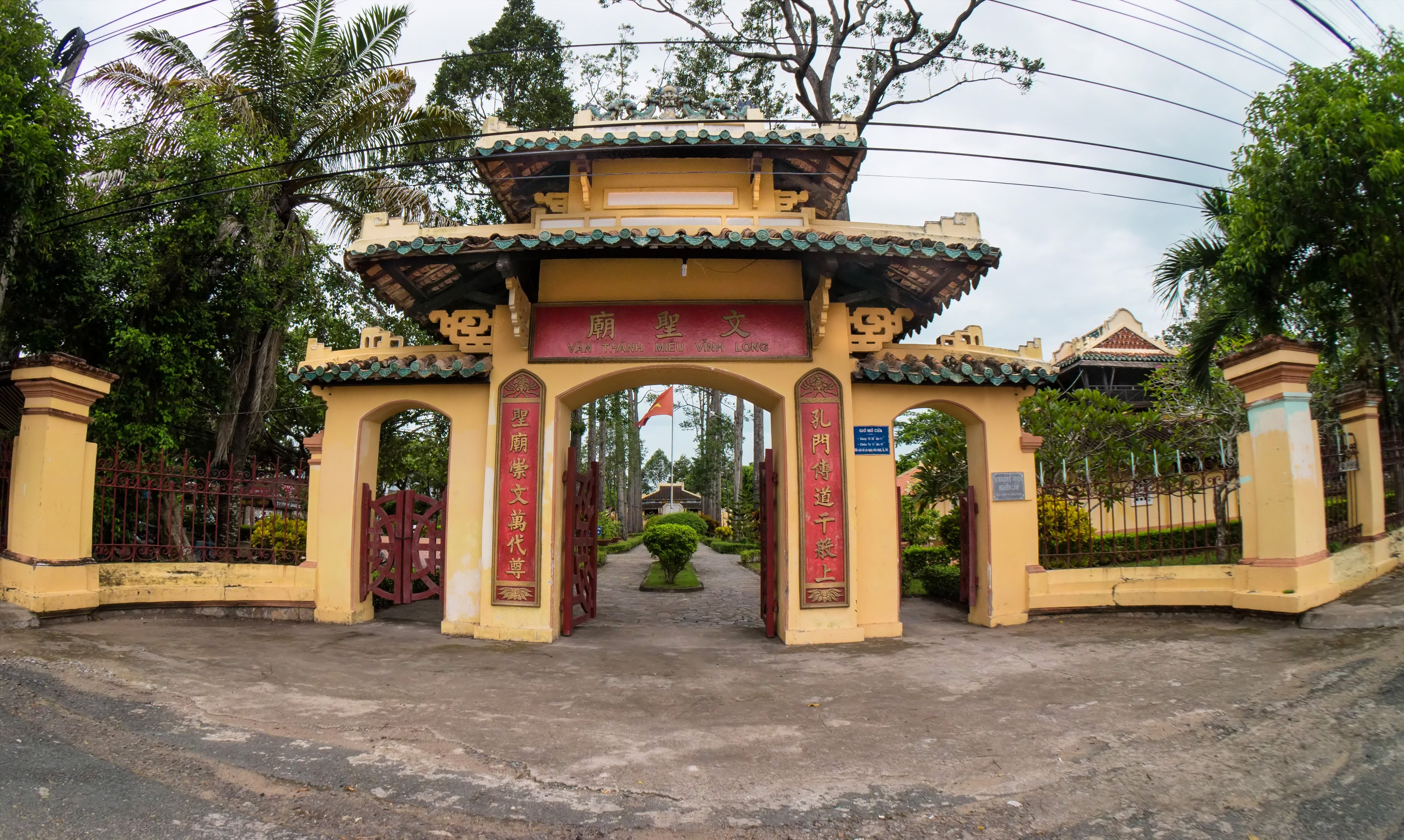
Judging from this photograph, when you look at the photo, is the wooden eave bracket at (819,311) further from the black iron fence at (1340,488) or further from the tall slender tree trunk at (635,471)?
the tall slender tree trunk at (635,471)

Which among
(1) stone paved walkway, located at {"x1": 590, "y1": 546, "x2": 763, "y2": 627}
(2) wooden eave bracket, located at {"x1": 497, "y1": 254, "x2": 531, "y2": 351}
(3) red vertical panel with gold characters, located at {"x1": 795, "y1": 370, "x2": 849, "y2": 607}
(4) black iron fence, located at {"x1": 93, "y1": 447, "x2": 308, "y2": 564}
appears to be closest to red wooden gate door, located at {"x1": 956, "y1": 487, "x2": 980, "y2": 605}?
(3) red vertical panel with gold characters, located at {"x1": 795, "y1": 370, "x2": 849, "y2": 607}

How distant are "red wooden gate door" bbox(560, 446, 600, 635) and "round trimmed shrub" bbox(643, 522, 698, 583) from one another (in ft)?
18.4

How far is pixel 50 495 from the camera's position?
765cm

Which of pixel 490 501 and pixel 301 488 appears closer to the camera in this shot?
pixel 490 501

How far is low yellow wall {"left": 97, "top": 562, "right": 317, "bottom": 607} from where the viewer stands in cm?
Result: 838

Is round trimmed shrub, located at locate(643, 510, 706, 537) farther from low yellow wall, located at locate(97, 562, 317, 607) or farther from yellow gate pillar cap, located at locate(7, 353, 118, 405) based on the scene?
yellow gate pillar cap, located at locate(7, 353, 118, 405)

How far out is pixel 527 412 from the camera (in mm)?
8469

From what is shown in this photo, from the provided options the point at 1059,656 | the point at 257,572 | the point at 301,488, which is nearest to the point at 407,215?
the point at 301,488

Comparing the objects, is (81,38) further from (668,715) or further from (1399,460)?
(1399,460)

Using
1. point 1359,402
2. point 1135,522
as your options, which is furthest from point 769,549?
point 1359,402

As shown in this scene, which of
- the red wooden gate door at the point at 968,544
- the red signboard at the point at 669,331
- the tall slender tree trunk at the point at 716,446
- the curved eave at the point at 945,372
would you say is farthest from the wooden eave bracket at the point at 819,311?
the tall slender tree trunk at the point at 716,446

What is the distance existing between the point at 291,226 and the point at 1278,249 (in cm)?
1354

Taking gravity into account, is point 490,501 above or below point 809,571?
above

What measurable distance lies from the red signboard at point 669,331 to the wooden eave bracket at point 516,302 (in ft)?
0.33
